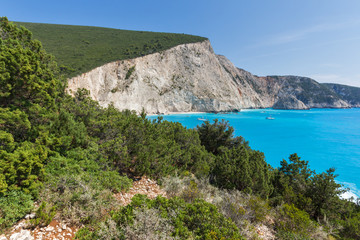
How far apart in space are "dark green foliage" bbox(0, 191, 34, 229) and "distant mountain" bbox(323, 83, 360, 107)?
→ 260 m

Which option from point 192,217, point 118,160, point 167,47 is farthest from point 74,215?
point 167,47

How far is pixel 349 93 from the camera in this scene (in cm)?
17662

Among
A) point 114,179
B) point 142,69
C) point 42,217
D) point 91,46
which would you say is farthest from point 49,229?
point 91,46

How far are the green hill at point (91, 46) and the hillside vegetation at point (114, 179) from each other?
4089cm

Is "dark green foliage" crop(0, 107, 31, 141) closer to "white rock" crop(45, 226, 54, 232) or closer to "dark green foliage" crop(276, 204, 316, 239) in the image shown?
"white rock" crop(45, 226, 54, 232)

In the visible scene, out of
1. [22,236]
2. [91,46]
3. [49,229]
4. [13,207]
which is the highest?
[91,46]

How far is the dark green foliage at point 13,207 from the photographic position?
131 inches

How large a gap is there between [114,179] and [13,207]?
255 cm

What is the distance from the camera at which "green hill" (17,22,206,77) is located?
4637 centimetres

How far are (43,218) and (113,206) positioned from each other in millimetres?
1585

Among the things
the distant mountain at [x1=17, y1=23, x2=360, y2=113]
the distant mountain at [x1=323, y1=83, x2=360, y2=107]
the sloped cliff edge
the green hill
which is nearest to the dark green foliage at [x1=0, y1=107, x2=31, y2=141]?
the distant mountain at [x1=17, y1=23, x2=360, y2=113]

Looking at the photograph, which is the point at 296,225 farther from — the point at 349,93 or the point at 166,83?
the point at 349,93

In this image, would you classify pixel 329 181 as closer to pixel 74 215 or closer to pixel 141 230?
pixel 141 230

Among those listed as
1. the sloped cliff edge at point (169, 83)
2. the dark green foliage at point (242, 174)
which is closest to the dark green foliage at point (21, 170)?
Result: the dark green foliage at point (242, 174)
